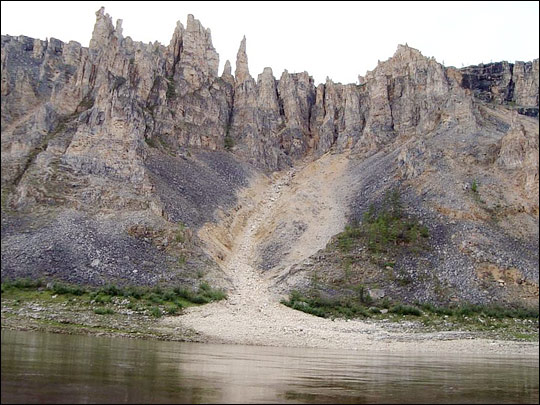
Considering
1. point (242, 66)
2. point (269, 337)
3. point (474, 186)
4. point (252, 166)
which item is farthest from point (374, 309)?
point (242, 66)

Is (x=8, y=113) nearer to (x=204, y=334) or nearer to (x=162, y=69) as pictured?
(x=162, y=69)

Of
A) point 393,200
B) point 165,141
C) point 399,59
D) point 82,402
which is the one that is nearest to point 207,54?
point 165,141

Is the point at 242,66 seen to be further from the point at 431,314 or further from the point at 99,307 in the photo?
the point at 99,307

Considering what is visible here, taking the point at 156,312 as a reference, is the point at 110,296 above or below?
above

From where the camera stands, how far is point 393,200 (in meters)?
66.1

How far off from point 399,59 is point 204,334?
75320mm

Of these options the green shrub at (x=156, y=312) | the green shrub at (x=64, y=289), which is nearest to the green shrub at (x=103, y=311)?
the green shrub at (x=156, y=312)

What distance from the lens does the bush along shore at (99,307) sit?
118 ft

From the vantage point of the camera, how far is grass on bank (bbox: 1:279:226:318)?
145 ft

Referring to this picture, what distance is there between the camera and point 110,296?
154 feet

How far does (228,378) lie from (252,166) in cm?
7810

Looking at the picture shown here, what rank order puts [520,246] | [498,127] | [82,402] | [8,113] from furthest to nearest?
[498,127] < [8,113] < [520,246] < [82,402]

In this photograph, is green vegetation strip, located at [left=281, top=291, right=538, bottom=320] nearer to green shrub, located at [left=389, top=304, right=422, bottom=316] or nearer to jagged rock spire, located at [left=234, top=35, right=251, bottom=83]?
green shrub, located at [left=389, top=304, right=422, bottom=316]

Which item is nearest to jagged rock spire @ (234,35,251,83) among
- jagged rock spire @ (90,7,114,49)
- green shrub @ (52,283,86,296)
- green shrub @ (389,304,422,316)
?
jagged rock spire @ (90,7,114,49)
